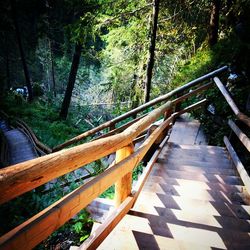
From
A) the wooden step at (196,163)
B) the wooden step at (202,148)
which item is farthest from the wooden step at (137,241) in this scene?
the wooden step at (202,148)

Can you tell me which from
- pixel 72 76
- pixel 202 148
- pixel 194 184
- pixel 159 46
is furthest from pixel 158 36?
pixel 194 184

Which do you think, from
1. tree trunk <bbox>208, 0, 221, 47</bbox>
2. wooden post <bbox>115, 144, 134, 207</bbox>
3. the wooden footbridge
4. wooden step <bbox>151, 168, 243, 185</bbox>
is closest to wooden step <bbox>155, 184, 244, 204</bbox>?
the wooden footbridge

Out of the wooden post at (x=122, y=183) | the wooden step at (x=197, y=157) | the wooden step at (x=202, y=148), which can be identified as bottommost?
the wooden step at (x=197, y=157)

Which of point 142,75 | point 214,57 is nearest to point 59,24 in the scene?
point 142,75

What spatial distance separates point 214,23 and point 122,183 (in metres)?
10.3

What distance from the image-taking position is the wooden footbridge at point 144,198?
4.63 feet

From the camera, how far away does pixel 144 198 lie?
3.55 metres

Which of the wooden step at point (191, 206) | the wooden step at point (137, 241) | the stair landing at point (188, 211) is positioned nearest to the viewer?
the wooden step at point (137, 241)

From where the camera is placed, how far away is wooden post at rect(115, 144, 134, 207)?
289 cm

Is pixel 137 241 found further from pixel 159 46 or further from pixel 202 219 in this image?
pixel 159 46

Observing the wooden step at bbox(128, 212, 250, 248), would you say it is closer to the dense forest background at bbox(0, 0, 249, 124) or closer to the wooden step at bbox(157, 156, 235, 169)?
the wooden step at bbox(157, 156, 235, 169)

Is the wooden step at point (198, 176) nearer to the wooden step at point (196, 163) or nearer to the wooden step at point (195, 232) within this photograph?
the wooden step at point (196, 163)

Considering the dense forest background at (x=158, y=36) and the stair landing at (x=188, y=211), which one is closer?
the stair landing at (x=188, y=211)

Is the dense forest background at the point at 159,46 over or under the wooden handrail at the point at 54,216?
over
